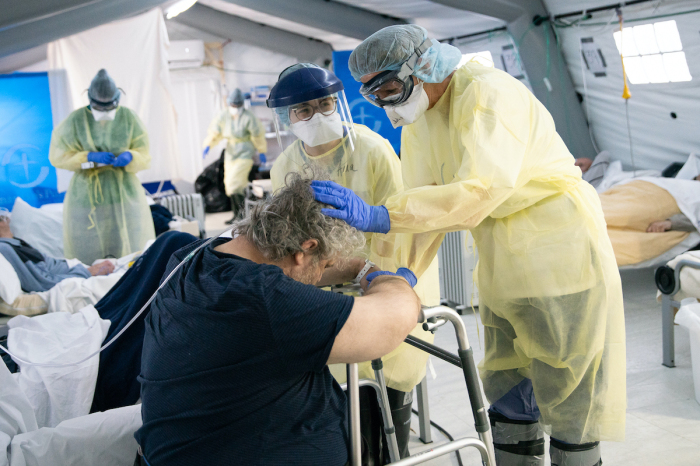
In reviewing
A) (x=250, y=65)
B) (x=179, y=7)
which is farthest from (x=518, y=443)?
(x=250, y=65)

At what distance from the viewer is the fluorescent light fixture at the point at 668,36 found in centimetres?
368

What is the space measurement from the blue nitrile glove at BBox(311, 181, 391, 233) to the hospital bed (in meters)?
1.89

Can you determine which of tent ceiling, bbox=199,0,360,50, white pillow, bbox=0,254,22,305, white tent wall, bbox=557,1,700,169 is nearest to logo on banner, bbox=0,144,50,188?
white pillow, bbox=0,254,22,305

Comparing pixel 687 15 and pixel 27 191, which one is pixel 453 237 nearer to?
pixel 687 15

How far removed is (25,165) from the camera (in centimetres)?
427

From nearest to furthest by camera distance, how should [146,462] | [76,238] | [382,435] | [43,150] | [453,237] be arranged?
1. [146,462]
2. [382,435]
3. [453,237]
4. [76,238]
5. [43,150]

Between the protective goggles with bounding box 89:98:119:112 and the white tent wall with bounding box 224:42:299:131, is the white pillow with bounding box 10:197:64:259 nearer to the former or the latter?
the protective goggles with bounding box 89:98:119:112

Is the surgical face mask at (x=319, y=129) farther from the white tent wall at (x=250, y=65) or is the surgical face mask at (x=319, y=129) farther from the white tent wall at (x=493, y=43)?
the white tent wall at (x=250, y=65)

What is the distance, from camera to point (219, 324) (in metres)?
0.96

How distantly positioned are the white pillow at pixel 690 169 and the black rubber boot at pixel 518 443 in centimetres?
311

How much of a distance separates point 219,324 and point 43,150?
13.6 ft

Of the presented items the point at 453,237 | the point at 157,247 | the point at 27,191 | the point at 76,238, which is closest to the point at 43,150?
the point at 27,191

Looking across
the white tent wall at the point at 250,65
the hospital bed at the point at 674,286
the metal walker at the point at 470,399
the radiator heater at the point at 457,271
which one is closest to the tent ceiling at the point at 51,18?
the metal walker at the point at 470,399

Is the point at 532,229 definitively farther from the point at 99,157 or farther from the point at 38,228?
the point at 38,228
